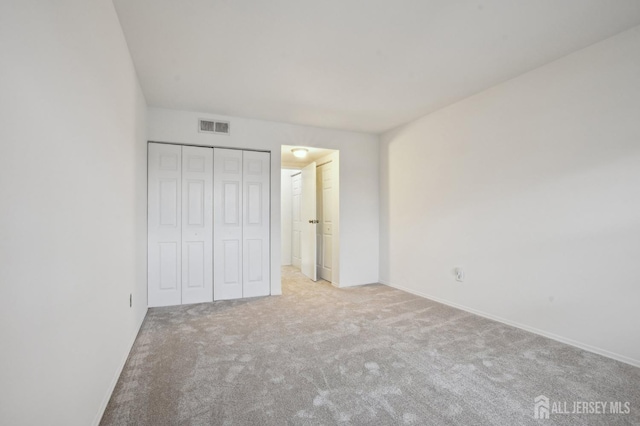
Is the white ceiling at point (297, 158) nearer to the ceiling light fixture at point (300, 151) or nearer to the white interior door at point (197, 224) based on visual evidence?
the ceiling light fixture at point (300, 151)

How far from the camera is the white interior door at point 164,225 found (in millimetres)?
3613

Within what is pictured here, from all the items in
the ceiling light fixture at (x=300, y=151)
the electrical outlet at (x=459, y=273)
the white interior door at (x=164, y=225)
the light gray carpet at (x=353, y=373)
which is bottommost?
the light gray carpet at (x=353, y=373)

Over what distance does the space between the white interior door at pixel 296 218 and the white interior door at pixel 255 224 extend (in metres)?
1.74

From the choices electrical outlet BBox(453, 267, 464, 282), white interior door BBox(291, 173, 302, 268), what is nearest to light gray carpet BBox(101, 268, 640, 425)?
electrical outlet BBox(453, 267, 464, 282)

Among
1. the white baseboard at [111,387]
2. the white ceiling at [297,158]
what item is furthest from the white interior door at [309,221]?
the white baseboard at [111,387]

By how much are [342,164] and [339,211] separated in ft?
2.53

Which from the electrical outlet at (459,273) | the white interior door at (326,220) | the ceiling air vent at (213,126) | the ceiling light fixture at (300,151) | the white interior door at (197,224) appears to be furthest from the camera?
the white interior door at (326,220)

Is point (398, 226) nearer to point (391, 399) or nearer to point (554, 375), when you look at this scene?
point (554, 375)

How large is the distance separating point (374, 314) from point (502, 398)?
1.62 metres

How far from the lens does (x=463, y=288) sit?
3490mm

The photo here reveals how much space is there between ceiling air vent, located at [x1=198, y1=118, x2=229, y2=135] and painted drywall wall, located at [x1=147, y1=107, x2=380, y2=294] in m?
0.05

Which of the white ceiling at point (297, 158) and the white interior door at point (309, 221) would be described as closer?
the white ceiling at point (297, 158)

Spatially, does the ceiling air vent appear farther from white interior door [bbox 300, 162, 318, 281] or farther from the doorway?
white interior door [bbox 300, 162, 318, 281]

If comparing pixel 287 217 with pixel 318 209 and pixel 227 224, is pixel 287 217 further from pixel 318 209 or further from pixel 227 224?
pixel 227 224
